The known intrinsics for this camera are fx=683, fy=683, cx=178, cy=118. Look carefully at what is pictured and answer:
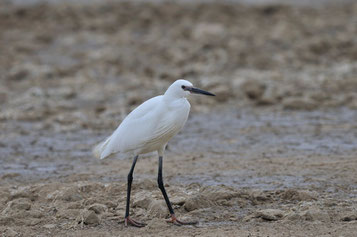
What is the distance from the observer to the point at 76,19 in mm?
19547

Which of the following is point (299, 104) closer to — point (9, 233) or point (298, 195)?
point (298, 195)

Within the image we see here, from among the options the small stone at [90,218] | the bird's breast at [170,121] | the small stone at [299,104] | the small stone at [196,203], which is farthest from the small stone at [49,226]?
the small stone at [299,104]

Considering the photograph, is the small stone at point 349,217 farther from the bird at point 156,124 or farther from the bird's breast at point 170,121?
the bird's breast at point 170,121

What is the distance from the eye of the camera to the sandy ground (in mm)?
6828

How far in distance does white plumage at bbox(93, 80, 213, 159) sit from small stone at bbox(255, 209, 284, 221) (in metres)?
1.12

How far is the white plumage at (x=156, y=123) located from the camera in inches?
249

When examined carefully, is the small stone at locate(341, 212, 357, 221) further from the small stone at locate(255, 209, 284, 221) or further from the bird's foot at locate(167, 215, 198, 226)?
the bird's foot at locate(167, 215, 198, 226)

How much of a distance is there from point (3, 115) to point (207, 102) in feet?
12.2

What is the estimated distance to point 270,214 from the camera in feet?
21.3

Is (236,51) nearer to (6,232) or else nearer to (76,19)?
(76,19)

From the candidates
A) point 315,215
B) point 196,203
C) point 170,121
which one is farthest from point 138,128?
point 315,215

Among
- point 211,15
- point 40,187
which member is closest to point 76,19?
point 211,15

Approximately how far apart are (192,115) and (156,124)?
18.8 feet

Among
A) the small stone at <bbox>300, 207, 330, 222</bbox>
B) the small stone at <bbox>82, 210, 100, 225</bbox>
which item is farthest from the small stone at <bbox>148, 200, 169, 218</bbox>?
the small stone at <bbox>300, 207, 330, 222</bbox>
